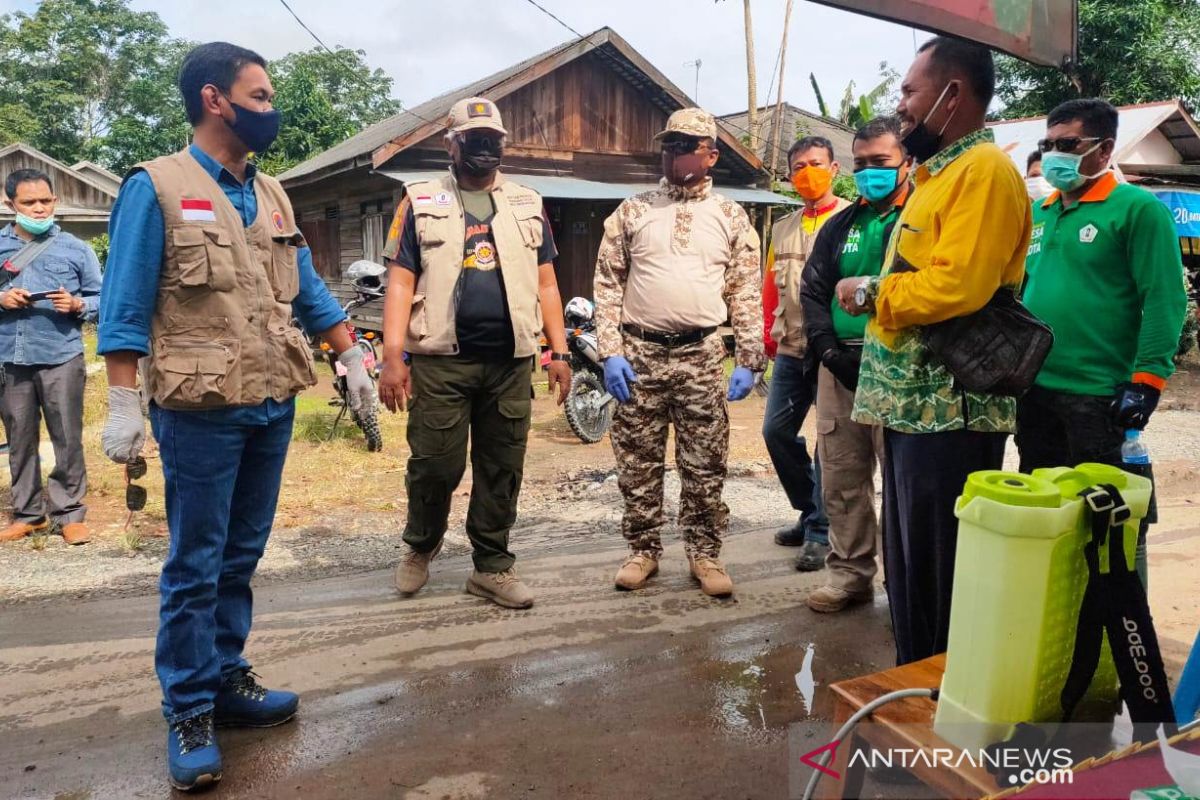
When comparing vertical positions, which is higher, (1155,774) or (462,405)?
(462,405)

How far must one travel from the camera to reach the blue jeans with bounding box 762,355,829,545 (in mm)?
4285

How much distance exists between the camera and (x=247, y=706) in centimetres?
277

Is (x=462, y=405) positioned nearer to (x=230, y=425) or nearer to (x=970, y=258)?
(x=230, y=425)

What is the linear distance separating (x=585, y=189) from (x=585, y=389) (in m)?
6.05

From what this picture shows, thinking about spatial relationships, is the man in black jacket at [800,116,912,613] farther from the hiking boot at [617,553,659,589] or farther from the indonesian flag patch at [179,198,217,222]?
the indonesian flag patch at [179,198,217,222]

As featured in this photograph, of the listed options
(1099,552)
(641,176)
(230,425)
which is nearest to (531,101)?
(641,176)

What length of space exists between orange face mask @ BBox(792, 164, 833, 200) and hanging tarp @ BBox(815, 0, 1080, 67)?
2090 mm

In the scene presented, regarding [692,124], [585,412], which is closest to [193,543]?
[692,124]

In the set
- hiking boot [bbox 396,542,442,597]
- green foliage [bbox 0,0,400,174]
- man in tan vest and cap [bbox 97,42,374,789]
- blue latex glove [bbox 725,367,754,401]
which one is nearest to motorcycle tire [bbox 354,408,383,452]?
hiking boot [bbox 396,542,442,597]

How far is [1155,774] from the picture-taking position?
1.52 m

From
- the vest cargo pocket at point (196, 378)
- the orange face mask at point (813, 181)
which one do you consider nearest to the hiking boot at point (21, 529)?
the vest cargo pocket at point (196, 378)

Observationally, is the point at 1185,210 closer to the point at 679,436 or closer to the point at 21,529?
the point at 679,436

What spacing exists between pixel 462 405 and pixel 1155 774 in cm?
283

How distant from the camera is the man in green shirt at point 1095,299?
297 cm
